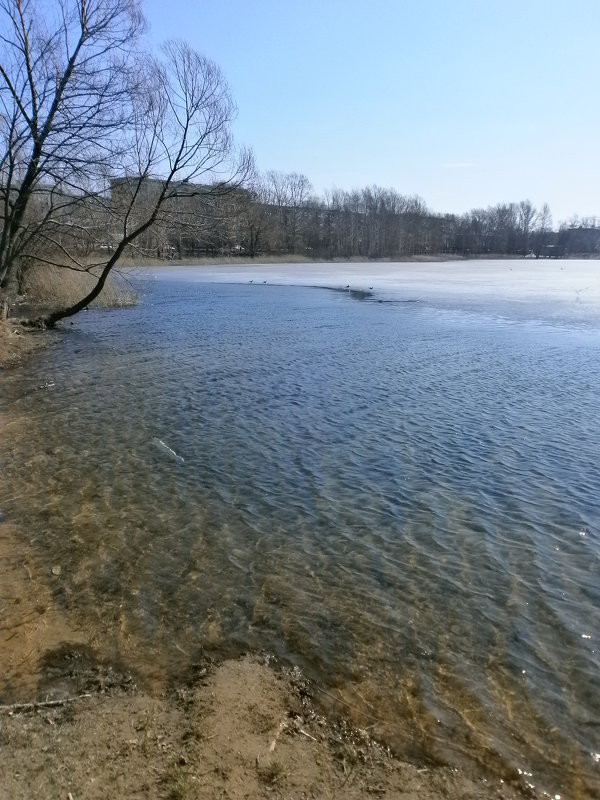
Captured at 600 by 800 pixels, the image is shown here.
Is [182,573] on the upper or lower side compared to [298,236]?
lower

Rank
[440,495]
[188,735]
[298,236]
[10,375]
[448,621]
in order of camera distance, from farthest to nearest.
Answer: [298,236], [10,375], [440,495], [448,621], [188,735]

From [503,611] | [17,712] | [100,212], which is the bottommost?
[503,611]

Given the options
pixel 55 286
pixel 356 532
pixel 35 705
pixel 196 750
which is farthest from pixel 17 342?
pixel 196 750

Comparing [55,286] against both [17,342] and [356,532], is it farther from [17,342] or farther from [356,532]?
[356,532]

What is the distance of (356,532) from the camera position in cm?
585

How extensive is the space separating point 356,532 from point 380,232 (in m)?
102

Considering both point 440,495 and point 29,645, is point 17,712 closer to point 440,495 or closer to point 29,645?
point 29,645

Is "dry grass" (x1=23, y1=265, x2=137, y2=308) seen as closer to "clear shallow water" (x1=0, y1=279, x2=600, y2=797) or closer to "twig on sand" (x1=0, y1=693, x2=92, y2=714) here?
"clear shallow water" (x1=0, y1=279, x2=600, y2=797)

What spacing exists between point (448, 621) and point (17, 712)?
3.06 meters

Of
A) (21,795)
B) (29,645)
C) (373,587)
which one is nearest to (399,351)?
(373,587)

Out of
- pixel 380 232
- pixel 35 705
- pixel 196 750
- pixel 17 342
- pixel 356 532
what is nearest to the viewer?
pixel 196 750

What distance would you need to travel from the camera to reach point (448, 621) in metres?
4.44

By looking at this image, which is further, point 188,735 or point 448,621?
point 448,621

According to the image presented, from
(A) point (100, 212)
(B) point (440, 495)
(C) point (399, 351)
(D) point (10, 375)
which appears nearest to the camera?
(B) point (440, 495)
